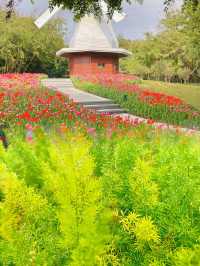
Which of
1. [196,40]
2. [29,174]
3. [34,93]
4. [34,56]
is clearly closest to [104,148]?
[29,174]

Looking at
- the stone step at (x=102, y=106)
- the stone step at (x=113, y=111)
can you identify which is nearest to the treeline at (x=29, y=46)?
the stone step at (x=102, y=106)

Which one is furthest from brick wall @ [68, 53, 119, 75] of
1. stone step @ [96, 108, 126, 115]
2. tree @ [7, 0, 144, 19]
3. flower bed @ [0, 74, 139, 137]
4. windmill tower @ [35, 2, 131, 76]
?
tree @ [7, 0, 144, 19]

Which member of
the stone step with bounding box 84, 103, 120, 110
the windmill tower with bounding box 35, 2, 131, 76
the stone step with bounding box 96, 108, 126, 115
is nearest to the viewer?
the stone step with bounding box 96, 108, 126, 115

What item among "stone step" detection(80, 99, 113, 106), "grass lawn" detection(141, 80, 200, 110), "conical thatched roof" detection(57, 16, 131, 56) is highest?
"conical thatched roof" detection(57, 16, 131, 56)

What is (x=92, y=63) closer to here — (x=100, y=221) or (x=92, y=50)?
(x=92, y=50)

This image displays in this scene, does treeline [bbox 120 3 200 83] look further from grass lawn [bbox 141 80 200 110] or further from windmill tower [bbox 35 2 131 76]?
grass lawn [bbox 141 80 200 110]

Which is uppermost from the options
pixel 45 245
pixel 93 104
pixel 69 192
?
pixel 69 192

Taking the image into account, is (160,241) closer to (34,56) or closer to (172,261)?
(172,261)

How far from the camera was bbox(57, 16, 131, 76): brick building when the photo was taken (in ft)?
136

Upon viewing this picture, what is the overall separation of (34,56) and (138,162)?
4748cm

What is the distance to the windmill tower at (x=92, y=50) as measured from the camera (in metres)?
41.3

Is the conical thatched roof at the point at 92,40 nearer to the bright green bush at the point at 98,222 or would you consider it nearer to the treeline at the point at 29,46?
the treeline at the point at 29,46

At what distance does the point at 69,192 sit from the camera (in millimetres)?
1548

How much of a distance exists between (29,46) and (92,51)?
8.46 meters
